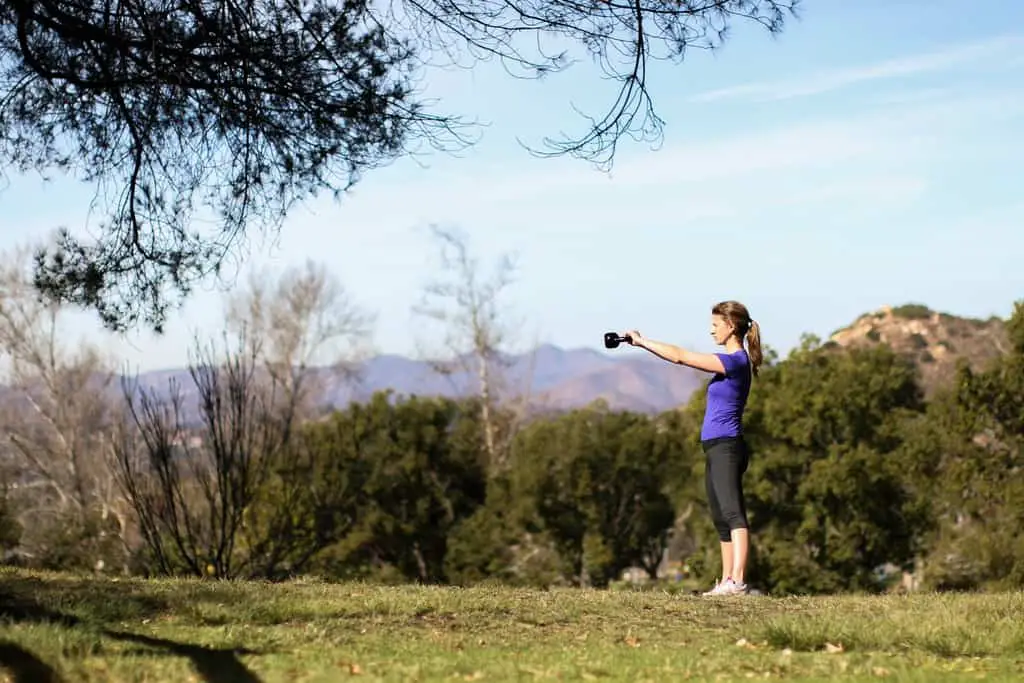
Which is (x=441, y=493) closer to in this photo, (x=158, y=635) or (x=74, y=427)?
(x=74, y=427)

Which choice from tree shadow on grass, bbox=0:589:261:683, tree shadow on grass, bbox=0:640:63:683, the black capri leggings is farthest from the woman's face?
tree shadow on grass, bbox=0:640:63:683

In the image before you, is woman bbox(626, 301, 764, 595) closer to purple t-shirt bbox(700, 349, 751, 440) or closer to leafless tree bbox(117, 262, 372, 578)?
purple t-shirt bbox(700, 349, 751, 440)

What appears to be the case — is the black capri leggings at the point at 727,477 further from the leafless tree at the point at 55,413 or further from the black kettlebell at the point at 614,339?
the leafless tree at the point at 55,413

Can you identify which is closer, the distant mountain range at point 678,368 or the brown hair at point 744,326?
the brown hair at point 744,326

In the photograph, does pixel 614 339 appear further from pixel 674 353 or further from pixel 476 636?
pixel 476 636

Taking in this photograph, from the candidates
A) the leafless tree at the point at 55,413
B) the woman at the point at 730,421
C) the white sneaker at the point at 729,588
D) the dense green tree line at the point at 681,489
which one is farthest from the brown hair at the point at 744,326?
the leafless tree at the point at 55,413

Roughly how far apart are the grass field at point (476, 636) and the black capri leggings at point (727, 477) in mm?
602

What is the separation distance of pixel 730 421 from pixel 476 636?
110 inches

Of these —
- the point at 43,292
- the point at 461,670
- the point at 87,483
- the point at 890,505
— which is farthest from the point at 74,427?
the point at 461,670

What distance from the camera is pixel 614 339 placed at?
873 centimetres

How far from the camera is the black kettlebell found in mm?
8656

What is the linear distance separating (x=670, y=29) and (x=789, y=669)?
4.78m

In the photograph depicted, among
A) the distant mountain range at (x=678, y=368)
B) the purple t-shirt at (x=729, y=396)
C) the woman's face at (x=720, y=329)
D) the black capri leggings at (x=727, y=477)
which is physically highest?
the distant mountain range at (x=678, y=368)

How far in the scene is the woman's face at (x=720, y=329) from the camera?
29.7ft
